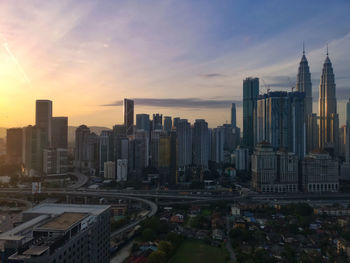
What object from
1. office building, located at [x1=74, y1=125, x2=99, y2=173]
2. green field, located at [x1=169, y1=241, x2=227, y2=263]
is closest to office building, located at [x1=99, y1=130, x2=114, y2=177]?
office building, located at [x1=74, y1=125, x2=99, y2=173]

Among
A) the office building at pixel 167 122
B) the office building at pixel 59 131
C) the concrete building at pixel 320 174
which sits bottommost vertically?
the concrete building at pixel 320 174

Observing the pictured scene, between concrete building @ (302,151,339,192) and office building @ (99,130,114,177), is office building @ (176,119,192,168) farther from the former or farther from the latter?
concrete building @ (302,151,339,192)

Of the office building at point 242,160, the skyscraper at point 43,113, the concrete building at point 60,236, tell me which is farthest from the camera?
the office building at point 242,160

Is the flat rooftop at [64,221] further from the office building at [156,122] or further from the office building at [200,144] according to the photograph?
the office building at [156,122]

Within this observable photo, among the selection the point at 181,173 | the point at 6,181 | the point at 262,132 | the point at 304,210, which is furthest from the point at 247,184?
the point at 6,181

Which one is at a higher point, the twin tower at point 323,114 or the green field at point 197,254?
the twin tower at point 323,114

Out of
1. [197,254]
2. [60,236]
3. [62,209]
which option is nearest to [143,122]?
[197,254]

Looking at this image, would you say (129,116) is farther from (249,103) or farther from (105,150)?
(249,103)

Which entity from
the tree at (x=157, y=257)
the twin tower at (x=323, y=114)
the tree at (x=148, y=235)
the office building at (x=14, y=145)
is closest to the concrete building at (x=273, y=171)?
the tree at (x=148, y=235)

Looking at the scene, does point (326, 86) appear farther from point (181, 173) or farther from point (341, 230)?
point (341, 230)

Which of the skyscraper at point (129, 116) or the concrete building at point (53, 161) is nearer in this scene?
the concrete building at point (53, 161)
